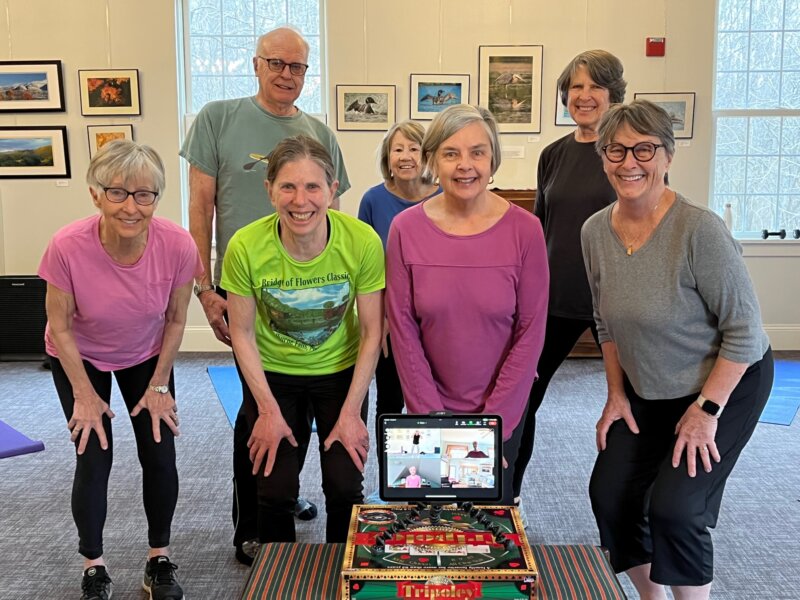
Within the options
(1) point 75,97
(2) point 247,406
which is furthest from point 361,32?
(2) point 247,406

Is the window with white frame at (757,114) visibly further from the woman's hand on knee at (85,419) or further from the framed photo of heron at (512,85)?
the woman's hand on knee at (85,419)

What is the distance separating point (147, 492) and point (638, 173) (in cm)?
159

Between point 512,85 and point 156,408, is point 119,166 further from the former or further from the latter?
point 512,85

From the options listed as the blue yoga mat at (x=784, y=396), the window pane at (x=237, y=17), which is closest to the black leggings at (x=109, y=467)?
the blue yoga mat at (x=784, y=396)

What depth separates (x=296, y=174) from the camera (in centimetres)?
182

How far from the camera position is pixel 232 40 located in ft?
18.0

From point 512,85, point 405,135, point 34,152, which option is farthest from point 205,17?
point 405,135

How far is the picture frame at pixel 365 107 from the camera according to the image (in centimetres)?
533

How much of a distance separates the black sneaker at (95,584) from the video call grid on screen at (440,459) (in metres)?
1.04

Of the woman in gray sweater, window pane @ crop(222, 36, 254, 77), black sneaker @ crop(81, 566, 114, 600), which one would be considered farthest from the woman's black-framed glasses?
window pane @ crop(222, 36, 254, 77)

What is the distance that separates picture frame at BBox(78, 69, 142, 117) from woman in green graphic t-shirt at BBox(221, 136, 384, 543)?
3.92 m

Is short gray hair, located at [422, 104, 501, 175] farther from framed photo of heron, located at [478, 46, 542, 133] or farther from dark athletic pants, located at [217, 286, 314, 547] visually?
framed photo of heron, located at [478, 46, 542, 133]

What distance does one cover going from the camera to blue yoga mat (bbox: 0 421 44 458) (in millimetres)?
3365

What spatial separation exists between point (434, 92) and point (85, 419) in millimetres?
3954
